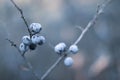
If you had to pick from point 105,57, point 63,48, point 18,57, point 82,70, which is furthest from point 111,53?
point 63,48

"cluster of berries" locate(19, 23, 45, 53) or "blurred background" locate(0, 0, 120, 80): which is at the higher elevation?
"blurred background" locate(0, 0, 120, 80)

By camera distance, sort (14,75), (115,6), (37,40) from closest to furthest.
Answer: (37,40) → (14,75) → (115,6)

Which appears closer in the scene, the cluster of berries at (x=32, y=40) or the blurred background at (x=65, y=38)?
the cluster of berries at (x=32, y=40)

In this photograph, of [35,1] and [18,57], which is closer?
[18,57]

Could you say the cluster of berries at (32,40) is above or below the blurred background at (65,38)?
below

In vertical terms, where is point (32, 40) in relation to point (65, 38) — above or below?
below

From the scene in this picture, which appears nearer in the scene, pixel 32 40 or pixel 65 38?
pixel 32 40

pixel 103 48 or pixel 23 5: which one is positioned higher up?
pixel 23 5

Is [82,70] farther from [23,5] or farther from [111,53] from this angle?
[23,5]
